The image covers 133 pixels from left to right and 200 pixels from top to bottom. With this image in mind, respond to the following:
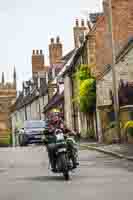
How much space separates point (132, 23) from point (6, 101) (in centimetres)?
8005

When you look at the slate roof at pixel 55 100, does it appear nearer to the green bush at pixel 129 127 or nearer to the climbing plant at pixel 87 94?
the climbing plant at pixel 87 94

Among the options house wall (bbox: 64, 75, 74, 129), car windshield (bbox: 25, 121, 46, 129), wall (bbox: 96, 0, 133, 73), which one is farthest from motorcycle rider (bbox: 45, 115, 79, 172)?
house wall (bbox: 64, 75, 74, 129)

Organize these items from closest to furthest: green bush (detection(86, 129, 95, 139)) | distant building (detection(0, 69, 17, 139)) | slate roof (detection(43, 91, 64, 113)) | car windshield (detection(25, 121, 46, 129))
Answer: car windshield (detection(25, 121, 46, 129)) < green bush (detection(86, 129, 95, 139)) < slate roof (detection(43, 91, 64, 113)) < distant building (detection(0, 69, 17, 139))

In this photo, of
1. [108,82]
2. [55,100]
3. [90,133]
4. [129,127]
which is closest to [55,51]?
[55,100]

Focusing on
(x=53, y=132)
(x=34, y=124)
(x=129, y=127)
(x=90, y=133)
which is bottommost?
(x=53, y=132)

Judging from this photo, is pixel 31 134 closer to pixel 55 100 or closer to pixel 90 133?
pixel 90 133

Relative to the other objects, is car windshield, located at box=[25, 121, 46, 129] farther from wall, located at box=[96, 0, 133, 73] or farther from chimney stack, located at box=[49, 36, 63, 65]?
chimney stack, located at box=[49, 36, 63, 65]

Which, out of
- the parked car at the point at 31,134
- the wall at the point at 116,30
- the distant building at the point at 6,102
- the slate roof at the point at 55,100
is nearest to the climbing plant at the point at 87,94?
the wall at the point at 116,30

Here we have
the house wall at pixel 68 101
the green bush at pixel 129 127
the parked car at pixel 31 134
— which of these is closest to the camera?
the green bush at pixel 129 127

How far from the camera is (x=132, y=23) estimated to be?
4416 cm

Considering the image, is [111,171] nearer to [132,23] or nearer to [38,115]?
[132,23]

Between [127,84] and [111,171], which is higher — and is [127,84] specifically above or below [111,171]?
above

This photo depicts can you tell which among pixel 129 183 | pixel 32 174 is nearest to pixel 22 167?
pixel 32 174

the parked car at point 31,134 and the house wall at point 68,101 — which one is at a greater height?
the house wall at point 68,101
